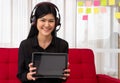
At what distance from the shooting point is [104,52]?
8.87 feet

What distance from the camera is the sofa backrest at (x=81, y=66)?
2.39m

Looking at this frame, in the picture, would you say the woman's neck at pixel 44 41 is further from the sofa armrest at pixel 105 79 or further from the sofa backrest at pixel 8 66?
the sofa armrest at pixel 105 79

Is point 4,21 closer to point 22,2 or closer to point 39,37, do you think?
point 22,2

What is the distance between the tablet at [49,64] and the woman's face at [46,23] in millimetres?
177

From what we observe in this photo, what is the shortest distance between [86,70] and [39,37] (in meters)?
0.79

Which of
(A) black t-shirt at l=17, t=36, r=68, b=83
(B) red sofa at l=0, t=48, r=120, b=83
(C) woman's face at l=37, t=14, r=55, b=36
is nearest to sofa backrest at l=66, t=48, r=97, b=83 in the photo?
(B) red sofa at l=0, t=48, r=120, b=83

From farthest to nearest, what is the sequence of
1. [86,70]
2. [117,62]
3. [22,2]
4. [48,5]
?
[117,62]
[22,2]
[86,70]
[48,5]

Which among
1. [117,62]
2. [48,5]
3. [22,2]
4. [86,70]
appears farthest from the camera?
[117,62]

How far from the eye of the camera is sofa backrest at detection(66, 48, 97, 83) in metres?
2.39

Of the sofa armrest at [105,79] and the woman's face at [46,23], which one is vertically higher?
the woman's face at [46,23]

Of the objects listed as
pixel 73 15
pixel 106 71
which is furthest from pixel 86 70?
pixel 73 15

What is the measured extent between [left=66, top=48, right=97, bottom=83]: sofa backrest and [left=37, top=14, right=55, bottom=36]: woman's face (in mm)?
743

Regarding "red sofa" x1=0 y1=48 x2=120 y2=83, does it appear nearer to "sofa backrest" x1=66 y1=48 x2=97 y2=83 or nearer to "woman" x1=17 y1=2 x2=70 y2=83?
"sofa backrest" x1=66 y1=48 x2=97 y2=83

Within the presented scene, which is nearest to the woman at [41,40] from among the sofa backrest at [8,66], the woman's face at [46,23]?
the woman's face at [46,23]
